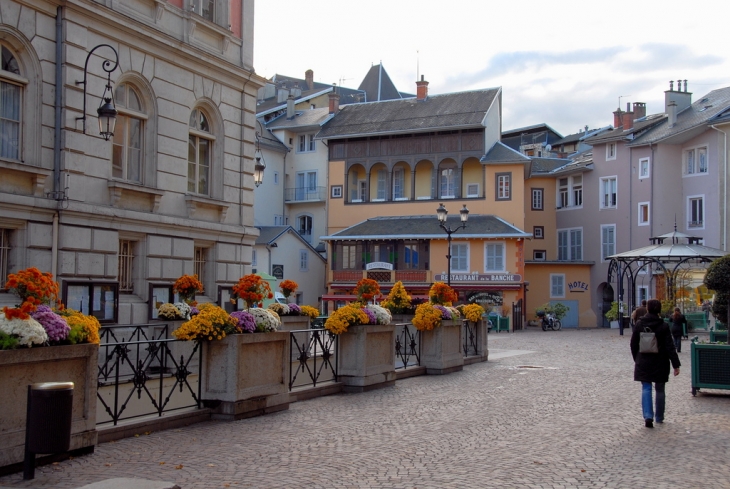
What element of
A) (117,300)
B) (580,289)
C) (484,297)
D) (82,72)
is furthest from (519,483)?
(580,289)

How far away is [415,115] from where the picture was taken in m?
57.2

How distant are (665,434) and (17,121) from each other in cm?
1248

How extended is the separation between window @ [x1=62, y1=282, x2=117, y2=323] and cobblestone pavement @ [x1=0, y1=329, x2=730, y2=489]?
210 inches

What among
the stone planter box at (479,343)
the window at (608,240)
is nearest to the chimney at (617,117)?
the window at (608,240)

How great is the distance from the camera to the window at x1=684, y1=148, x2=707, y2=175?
162 ft

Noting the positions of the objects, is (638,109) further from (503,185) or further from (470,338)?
(470,338)

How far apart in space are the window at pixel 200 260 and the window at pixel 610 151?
1554 inches

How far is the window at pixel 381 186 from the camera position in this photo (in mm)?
57656

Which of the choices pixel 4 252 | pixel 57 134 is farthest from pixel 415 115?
pixel 4 252

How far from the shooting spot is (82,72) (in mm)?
16828

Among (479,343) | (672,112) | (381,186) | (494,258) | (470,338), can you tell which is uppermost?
(672,112)

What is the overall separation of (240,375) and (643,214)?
45323 millimetres

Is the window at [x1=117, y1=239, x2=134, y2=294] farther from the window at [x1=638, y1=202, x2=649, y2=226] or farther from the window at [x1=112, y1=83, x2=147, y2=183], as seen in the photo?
the window at [x1=638, y1=202, x2=649, y2=226]

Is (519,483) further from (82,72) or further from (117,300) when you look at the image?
(82,72)
